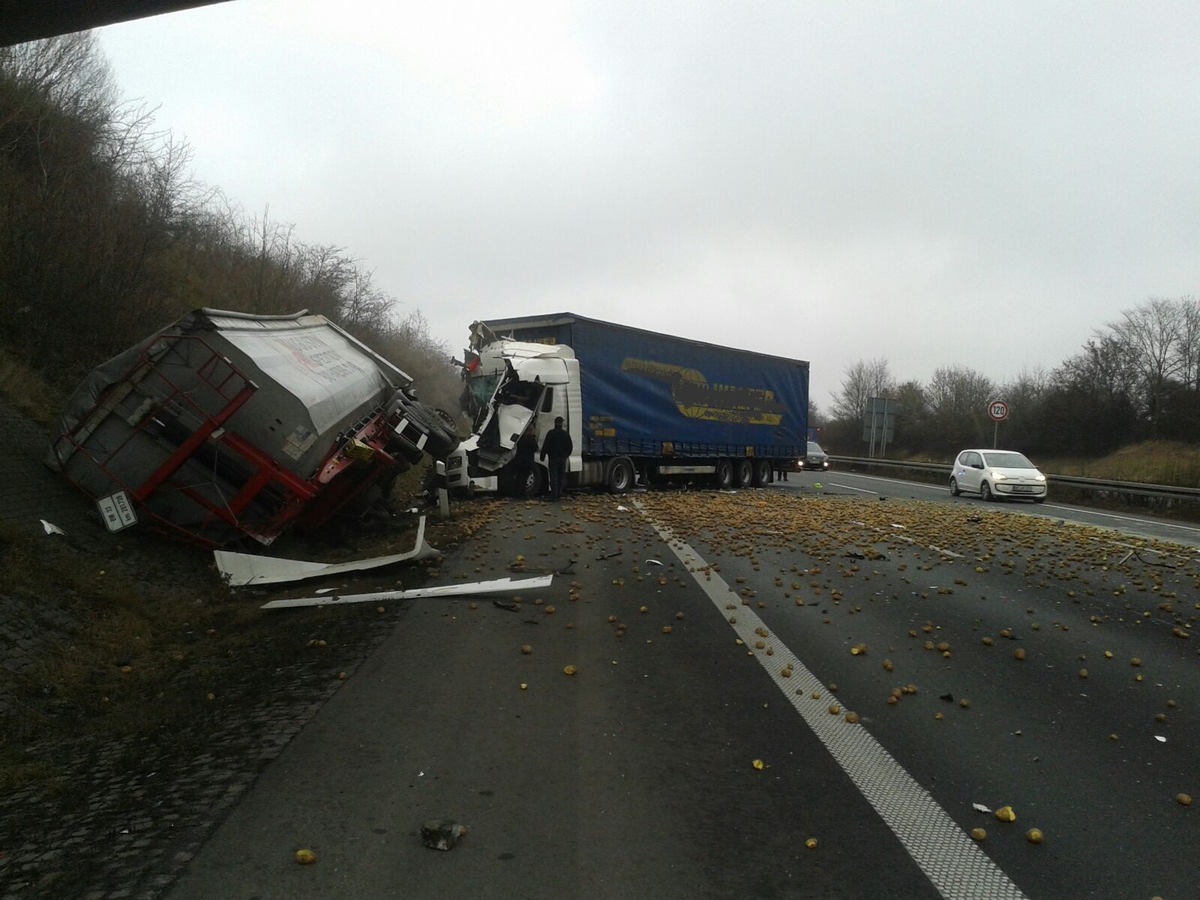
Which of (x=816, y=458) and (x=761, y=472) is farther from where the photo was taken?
(x=816, y=458)

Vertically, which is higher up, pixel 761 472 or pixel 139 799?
pixel 761 472

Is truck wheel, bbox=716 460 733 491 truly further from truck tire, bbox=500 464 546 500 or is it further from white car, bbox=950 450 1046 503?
truck tire, bbox=500 464 546 500

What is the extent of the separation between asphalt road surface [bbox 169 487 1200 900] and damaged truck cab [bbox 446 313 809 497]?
1007 cm

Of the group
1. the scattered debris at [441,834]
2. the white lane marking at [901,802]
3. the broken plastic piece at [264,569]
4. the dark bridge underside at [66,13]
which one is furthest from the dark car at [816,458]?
the scattered debris at [441,834]

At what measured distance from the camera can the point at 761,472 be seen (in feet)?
96.2

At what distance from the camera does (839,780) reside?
14.3 feet

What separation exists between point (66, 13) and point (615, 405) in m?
17.1

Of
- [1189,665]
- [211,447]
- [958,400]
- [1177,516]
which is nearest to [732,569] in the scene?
[1189,665]

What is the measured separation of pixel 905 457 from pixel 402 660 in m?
60.4

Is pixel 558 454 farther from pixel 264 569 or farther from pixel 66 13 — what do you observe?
pixel 66 13

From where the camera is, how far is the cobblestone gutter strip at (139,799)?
3.31 m

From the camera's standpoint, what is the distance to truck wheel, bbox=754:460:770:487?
2911 centimetres

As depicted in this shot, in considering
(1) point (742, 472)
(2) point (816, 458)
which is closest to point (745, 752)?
(1) point (742, 472)

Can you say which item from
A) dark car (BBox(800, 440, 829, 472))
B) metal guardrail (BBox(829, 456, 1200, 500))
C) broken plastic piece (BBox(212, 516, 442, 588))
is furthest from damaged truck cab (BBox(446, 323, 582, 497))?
dark car (BBox(800, 440, 829, 472))
